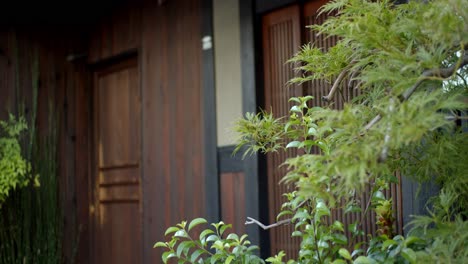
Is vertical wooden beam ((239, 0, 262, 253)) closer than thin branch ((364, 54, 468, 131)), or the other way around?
thin branch ((364, 54, 468, 131))

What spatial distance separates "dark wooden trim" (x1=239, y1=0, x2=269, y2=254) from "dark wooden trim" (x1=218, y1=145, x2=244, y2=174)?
7 cm

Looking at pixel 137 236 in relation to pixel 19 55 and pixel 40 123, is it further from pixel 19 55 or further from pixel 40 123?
pixel 19 55

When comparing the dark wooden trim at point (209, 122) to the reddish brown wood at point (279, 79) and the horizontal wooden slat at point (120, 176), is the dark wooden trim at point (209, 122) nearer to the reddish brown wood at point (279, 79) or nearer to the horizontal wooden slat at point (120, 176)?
the reddish brown wood at point (279, 79)

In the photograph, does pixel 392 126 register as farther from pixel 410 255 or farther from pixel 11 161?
pixel 11 161

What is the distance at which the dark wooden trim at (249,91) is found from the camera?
3.69 metres

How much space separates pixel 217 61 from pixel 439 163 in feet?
7.26

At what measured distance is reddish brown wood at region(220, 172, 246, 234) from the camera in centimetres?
382

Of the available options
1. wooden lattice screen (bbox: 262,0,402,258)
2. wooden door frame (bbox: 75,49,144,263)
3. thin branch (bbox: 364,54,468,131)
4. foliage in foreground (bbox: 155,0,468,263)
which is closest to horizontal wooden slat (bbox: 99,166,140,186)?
wooden door frame (bbox: 75,49,144,263)

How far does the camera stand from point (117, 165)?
4.94m

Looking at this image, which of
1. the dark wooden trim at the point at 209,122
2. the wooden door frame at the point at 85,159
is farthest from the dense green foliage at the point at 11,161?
the dark wooden trim at the point at 209,122

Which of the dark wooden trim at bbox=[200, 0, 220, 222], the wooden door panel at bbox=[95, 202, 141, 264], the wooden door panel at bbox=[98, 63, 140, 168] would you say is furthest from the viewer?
the wooden door panel at bbox=[98, 63, 140, 168]

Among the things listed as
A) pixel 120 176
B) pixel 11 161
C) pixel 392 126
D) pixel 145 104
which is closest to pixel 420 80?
pixel 392 126

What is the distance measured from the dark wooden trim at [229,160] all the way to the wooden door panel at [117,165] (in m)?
0.94

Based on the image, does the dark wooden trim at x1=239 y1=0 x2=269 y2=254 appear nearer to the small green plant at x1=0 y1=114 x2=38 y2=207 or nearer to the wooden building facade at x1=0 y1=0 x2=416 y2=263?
the wooden building facade at x1=0 y1=0 x2=416 y2=263
